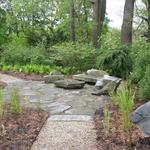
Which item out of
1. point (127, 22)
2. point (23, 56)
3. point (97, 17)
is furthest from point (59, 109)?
point (97, 17)

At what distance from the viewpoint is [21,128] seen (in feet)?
16.0

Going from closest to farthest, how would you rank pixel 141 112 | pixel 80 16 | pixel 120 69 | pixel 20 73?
pixel 141 112, pixel 120 69, pixel 20 73, pixel 80 16

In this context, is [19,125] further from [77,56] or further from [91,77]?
[77,56]

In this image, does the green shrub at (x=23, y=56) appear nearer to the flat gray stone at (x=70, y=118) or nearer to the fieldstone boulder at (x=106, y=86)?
the fieldstone boulder at (x=106, y=86)

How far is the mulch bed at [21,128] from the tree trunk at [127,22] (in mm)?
6980

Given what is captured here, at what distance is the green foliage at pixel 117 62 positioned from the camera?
32.7 ft

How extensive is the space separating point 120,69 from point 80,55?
6.74 ft

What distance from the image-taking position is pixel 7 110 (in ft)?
19.1

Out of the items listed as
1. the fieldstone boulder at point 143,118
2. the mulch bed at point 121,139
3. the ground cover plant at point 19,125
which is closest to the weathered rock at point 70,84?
the ground cover plant at point 19,125

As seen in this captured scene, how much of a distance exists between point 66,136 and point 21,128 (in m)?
0.68

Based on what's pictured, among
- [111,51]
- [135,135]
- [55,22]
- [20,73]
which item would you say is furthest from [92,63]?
[55,22]

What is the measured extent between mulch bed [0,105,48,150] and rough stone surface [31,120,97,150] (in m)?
0.11

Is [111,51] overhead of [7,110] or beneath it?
overhead

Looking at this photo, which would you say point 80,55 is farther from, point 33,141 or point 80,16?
point 80,16
